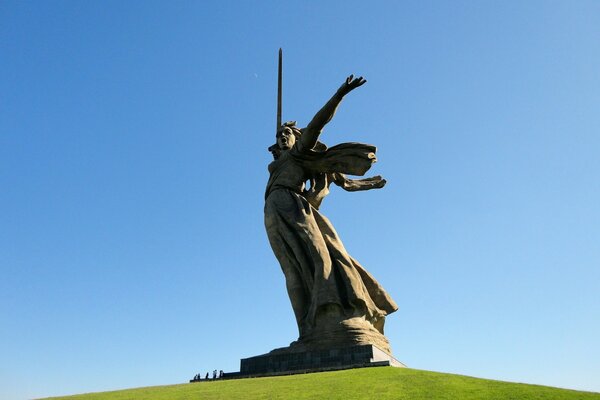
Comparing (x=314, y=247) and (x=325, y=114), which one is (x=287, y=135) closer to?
(x=325, y=114)

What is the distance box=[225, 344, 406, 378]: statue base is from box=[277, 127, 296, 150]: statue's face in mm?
5532

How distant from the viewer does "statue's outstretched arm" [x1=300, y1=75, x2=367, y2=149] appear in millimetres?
12938

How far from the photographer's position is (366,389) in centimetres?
818

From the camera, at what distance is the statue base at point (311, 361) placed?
11.2 meters

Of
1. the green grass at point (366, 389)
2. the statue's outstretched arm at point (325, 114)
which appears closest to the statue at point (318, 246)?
the statue's outstretched arm at point (325, 114)

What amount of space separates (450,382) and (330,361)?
3.47 metres

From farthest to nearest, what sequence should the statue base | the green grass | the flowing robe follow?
the flowing robe → the statue base → the green grass

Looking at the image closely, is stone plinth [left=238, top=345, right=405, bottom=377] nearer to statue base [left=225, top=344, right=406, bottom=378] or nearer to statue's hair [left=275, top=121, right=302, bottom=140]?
statue base [left=225, top=344, right=406, bottom=378]

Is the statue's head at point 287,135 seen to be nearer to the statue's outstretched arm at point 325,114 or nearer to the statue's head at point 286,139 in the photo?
the statue's head at point 286,139

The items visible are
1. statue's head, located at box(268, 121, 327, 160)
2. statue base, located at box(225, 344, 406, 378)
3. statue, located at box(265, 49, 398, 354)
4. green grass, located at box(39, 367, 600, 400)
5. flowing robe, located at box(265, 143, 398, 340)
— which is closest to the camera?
green grass, located at box(39, 367, 600, 400)

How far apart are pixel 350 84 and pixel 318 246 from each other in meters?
3.91

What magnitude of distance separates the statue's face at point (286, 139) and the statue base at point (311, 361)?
553 centimetres

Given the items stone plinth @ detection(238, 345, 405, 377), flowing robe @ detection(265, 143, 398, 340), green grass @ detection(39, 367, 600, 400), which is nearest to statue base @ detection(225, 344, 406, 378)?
stone plinth @ detection(238, 345, 405, 377)

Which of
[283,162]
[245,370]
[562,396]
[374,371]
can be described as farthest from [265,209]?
[562,396]
